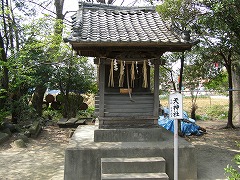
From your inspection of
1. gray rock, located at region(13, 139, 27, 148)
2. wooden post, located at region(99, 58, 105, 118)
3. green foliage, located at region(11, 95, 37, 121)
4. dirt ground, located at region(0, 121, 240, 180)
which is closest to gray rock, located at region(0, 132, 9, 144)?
dirt ground, located at region(0, 121, 240, 180)

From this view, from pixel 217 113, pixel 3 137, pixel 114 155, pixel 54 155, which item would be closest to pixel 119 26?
pixel 114 155

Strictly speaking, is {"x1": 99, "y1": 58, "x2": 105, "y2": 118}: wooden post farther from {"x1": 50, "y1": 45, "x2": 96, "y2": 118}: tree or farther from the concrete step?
{"x1": 50, "y1": 45, "x2": 96, "y2": 118}: tree

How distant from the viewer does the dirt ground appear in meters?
6.98

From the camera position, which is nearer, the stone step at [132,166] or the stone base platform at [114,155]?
the stone step at [132,166]

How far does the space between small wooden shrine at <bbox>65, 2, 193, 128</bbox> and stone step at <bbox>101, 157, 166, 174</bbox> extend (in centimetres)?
133

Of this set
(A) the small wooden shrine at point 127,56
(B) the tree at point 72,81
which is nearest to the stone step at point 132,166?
(A) the small wooden shrine at point 127,56

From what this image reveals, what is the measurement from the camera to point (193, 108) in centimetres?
1603

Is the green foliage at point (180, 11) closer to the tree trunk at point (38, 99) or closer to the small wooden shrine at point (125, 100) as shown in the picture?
the small wooden shrine at point (125, 100)

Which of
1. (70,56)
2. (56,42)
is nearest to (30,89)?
(70,56)

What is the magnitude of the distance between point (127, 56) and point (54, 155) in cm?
447

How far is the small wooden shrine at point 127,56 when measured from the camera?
21.5 ft

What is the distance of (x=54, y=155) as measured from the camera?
902cm

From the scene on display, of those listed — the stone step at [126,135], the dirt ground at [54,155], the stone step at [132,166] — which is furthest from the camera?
the stone step at [126,135]

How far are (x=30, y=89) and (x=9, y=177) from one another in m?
9.12
